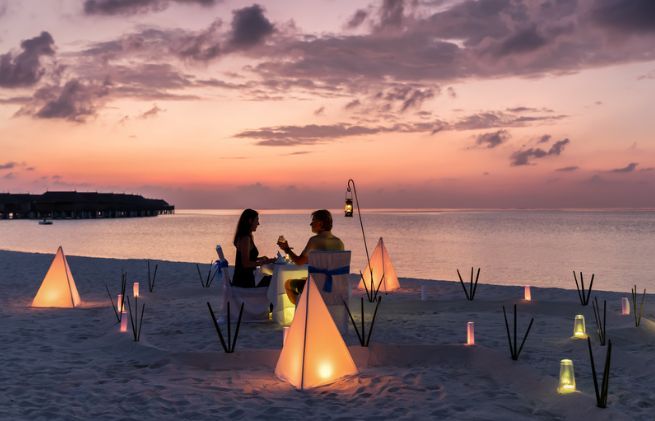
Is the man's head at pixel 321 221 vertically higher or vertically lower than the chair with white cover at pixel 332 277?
higher

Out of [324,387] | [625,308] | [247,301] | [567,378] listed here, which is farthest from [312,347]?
[625,308]

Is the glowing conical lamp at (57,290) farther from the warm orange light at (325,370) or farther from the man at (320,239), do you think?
the warm orange light at (325,370)

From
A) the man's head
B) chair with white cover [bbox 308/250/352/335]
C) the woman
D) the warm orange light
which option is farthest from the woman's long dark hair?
the warm orange light

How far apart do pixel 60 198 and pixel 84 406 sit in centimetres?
15973

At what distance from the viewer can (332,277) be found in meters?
8.57

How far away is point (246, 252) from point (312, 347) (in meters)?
3.16

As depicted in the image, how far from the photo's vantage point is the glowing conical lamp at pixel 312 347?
6.20 metres

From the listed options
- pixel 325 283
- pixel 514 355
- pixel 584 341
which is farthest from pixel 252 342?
pixel 584 341

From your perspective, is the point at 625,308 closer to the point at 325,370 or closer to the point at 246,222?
the point at 246,222

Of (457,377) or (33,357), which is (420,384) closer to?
(457,377)

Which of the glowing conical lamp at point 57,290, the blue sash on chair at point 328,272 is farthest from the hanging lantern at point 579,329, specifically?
the glowing conical lamp at point 57,290

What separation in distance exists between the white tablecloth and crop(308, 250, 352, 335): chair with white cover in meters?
0.61

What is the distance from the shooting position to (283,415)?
17.4 feet

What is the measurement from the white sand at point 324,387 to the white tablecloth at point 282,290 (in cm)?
26
